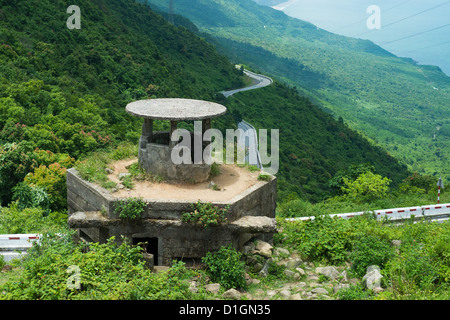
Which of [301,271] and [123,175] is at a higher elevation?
[123,175]

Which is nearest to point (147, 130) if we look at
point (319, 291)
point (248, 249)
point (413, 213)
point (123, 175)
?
point (123, 175)

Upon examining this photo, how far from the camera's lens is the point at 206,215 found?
1199cm

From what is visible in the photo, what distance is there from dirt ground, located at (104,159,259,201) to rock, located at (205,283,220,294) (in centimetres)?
248

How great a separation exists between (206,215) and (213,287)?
6.00 ft

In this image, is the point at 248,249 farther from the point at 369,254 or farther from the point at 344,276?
the point at 369,254

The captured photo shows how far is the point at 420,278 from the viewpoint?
1029 cm

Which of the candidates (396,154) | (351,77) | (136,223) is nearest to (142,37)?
(396,154)

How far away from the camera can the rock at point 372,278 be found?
10469 mm

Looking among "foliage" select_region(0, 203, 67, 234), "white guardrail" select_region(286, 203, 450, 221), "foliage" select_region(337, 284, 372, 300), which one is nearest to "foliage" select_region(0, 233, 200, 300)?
"foliage" select_region(337, 284, 372, 300)

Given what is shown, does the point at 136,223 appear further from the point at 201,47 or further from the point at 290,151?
the point at 201,47

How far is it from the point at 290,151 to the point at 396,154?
40.2 meters

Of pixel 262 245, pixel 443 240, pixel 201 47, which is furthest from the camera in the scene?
pixel 201 47

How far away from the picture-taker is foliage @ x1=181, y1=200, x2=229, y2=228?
11992mm

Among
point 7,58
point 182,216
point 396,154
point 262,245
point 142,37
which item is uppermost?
point 142,37
